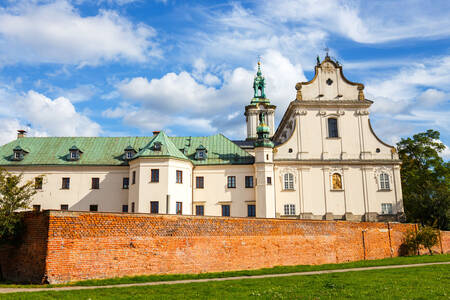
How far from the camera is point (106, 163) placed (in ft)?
123

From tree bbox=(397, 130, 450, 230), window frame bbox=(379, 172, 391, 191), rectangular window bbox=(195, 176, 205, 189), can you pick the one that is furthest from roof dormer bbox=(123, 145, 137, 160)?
tree bbox=(397, 130, 450, 230)

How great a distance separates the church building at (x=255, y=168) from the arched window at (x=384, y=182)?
0.33 ft

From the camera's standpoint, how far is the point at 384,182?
38344mm

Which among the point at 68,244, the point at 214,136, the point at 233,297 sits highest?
the point at 214,136

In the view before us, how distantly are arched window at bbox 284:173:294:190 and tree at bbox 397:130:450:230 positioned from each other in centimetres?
1277

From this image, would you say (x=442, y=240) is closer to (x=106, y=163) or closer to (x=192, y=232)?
(x=192, y=232)

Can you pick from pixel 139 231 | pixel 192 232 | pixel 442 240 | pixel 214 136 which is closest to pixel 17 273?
pixel 139 231

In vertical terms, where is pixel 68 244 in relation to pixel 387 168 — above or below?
below

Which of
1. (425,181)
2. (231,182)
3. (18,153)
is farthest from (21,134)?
(425,181)

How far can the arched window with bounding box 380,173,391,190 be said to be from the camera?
125 ft

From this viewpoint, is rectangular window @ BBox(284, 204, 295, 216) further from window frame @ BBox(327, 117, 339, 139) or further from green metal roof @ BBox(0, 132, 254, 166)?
window frame @ BBox(327, 117, 339, 139)

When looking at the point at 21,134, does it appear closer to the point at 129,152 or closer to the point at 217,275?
the point at 129,152

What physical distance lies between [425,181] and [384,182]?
8309 mm

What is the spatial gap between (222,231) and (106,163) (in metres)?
20.5
